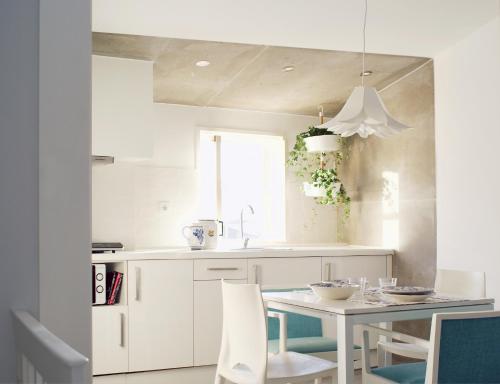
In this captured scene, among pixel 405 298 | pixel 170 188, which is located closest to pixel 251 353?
pixel 405 298

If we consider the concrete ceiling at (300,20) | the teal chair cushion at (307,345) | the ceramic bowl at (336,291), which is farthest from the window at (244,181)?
the ceramic bowl at (336,291)

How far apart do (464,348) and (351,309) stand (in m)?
0.57

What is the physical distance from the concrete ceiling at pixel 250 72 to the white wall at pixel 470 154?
1.43 feet

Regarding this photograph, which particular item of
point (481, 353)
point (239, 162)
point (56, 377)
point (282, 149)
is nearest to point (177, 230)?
point (239, 162)

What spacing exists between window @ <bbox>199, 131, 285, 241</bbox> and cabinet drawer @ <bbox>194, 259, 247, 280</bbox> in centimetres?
80

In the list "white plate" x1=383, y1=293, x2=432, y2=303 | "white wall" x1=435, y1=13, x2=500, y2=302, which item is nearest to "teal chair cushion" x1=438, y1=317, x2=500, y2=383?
"white plate" x1=383, y1=293, x2=432, y2=303

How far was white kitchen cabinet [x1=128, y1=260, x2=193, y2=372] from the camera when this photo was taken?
392cm

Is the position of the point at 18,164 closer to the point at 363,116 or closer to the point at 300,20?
the point at 363,116

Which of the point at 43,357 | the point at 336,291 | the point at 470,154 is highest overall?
the point at 470,154

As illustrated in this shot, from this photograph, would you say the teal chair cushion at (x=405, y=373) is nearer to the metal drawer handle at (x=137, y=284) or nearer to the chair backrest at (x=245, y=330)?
the chair backrest at (x=245, y=330)

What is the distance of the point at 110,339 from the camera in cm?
385

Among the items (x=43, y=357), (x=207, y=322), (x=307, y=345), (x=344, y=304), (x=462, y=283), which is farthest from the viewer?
(x=207, y=322)

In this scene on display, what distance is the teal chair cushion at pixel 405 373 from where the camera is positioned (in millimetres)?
2363

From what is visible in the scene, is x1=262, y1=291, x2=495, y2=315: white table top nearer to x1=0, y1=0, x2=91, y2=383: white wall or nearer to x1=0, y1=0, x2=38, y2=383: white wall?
x1=0, y1=0, x2=91, y2=383: white wall
